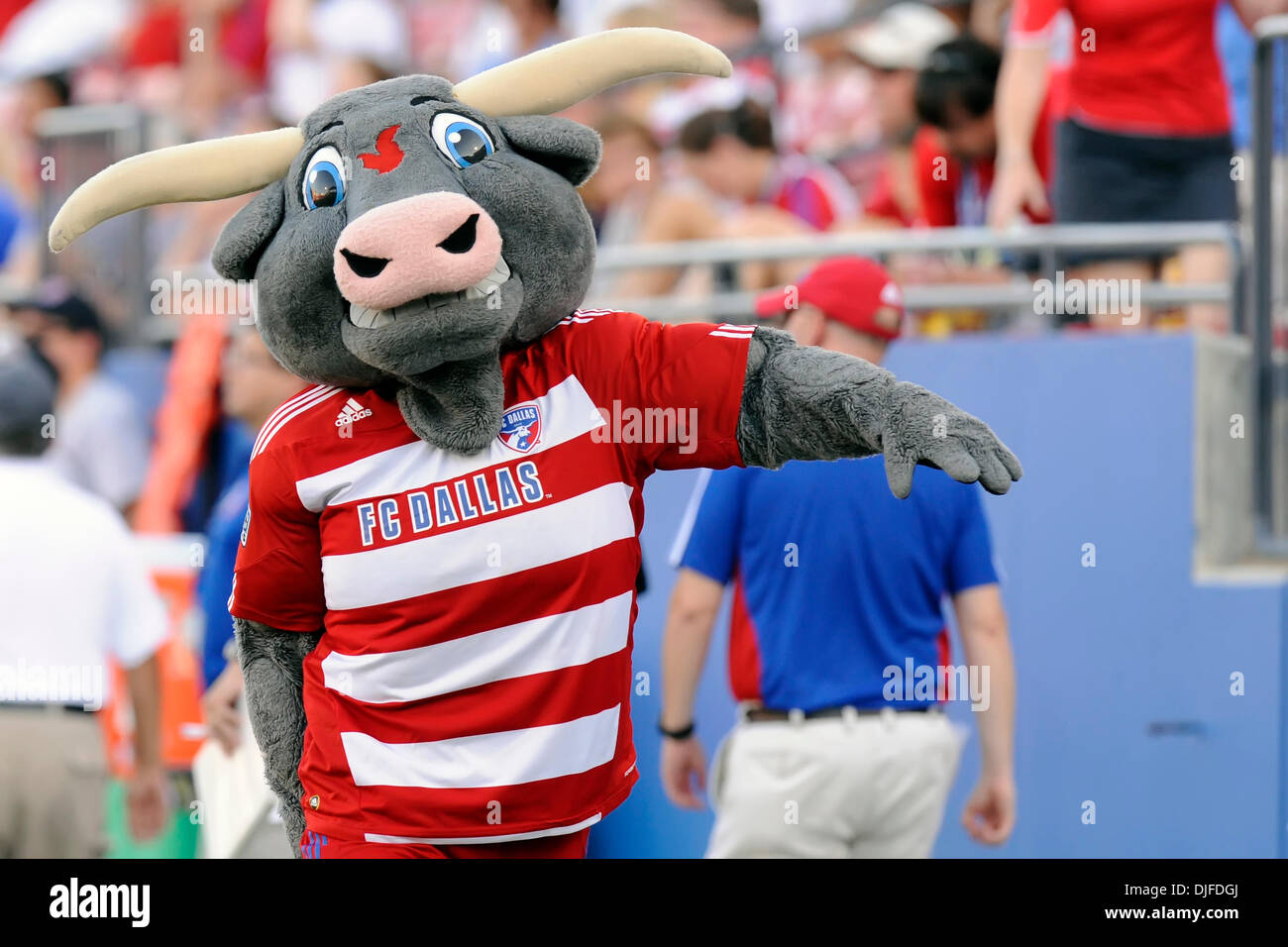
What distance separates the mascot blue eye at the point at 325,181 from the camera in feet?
8.79

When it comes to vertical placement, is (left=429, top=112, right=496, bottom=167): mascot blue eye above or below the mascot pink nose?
above

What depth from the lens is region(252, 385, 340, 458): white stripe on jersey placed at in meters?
2.74

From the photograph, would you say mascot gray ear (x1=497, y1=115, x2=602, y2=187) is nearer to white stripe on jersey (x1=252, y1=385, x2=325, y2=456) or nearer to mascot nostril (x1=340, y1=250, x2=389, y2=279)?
mascot nostril (x1=340, y1=250, x2=389, y2=279)

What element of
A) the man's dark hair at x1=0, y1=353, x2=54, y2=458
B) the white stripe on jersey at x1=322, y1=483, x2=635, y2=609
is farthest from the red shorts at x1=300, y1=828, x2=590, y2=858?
the man's dark hair at x1=0, y1=353, x2=54, y2=458

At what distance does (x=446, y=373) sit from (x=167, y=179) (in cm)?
58

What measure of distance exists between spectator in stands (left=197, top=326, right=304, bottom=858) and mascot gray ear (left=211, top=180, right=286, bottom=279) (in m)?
0.94

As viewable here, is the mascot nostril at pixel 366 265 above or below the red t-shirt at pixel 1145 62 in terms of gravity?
below

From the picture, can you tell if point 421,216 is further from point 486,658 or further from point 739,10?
point 739,10

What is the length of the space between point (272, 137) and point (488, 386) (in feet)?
1.92

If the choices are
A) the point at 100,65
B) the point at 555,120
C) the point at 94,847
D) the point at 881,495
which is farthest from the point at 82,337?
the point at 555,120

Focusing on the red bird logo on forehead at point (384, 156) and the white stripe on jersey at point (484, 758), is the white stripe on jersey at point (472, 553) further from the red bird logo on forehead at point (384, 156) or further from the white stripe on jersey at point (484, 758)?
the red bird logo on forehead at point (384, 156)

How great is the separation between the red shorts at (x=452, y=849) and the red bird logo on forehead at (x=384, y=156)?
3.54 feet

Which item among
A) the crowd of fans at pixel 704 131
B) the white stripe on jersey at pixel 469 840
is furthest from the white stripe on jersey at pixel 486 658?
the crowd of fans at pixel 704 131
